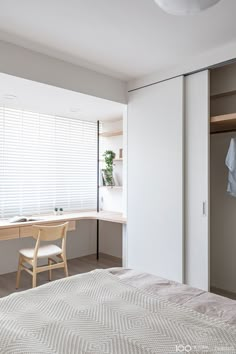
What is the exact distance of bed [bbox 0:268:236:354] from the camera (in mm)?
1151

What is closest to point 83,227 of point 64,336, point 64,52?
point 64,52

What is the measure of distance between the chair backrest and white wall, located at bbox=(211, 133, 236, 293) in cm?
173

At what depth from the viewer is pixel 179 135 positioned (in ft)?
9.77

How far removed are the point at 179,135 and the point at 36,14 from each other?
1704mm

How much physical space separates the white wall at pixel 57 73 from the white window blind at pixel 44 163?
4.26ft

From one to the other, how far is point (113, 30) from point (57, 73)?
82 cm

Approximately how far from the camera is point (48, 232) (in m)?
3.16

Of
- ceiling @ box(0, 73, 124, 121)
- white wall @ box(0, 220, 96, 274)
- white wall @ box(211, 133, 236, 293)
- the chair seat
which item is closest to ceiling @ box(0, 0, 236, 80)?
ceiling @ box(0, 73, 124, 121)

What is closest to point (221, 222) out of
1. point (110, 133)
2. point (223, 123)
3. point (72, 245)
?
point (223, 123)

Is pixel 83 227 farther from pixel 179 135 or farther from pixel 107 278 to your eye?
pixel 107 278

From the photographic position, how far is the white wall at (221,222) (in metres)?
3.05

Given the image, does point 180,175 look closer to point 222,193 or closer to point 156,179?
point 156,179

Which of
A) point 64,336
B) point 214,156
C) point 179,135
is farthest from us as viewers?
point 214,156

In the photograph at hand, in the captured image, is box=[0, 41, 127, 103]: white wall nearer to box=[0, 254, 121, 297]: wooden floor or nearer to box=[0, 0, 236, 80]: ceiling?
box=[0, 0, 236, 80]: ceiling
